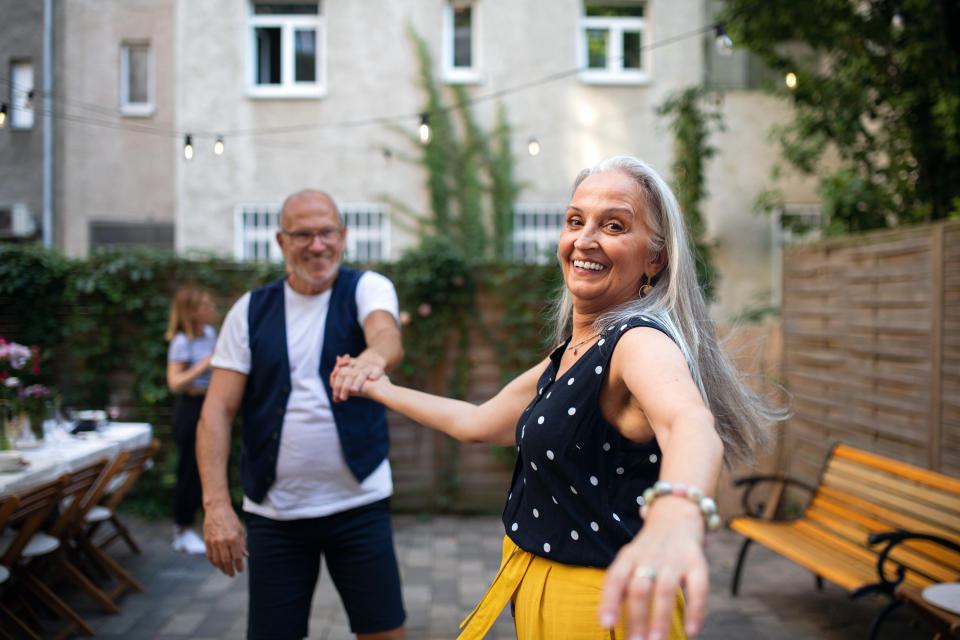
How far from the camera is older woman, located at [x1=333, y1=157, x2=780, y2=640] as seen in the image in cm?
151

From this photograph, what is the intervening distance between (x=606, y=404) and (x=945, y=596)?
260cm

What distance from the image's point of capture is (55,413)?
5.14m

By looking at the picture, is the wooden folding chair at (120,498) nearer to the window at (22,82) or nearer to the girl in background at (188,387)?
the girl in background at (188,387)

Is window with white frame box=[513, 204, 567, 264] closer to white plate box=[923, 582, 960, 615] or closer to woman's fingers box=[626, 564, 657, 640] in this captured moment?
white plate box=[923, 582, 960, 615]

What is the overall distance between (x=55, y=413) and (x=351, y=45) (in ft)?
26.2

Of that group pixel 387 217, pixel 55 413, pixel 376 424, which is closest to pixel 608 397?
pixel 376 424

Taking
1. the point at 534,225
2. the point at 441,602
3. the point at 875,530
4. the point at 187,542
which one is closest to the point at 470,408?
the point at 441,602

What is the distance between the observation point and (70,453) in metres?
4.60

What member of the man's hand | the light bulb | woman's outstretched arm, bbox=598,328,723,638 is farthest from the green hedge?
woman's outstretched arm, bbox=598,328,723,638

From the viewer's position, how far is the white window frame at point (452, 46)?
11.6 meters

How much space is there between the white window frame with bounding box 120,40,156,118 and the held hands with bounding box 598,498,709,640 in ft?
46.0

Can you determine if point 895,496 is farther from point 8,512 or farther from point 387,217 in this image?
point 387,217

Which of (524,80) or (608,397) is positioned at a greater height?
(524,80)

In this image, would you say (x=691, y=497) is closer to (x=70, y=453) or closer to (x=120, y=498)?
(x=70, y=453)
